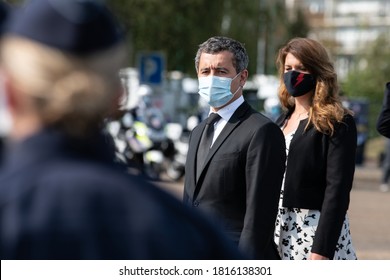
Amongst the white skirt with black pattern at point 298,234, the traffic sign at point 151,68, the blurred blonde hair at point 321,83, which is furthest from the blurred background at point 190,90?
the white skirt with black pattern at point 298,234

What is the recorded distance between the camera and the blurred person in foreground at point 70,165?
196 cm

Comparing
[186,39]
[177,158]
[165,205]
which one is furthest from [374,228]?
[186,39]

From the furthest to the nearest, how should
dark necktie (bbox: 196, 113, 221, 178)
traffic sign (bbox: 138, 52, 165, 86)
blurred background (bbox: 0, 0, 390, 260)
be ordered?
1. traffic sign (bbox: 138, 52, 165, 86)
2. blurred background (bbox: 0, 0, 390, 260)
3. dark necktie (bbox: 196, 113, 221, 178)

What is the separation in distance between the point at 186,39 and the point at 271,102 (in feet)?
28.4

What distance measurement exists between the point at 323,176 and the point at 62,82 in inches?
132

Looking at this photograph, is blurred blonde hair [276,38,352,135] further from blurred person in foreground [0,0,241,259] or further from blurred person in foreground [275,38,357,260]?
blurred person in foreground [0,0,241,259]

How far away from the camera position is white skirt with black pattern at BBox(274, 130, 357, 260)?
523 cm

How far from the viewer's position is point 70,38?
199 cm

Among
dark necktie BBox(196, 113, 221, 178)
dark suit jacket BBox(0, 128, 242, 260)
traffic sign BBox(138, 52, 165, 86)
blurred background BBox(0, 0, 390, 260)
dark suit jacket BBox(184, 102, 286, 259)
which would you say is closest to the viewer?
dark suit jacket BBox(0, 128, 242, 260)

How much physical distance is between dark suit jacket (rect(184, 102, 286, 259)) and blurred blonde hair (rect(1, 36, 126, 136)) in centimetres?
268

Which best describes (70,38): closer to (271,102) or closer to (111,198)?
(111,198)

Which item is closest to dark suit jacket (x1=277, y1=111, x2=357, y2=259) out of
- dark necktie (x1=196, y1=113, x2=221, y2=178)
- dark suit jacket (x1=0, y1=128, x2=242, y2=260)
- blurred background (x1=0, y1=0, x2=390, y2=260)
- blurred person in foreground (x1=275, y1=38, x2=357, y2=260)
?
blurred person in foreground (x1=275, y1=38, x2=357, y2=260)

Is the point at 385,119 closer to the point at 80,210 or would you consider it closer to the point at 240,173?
the point at 240,173

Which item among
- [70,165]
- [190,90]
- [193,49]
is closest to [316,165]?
[70,165]
